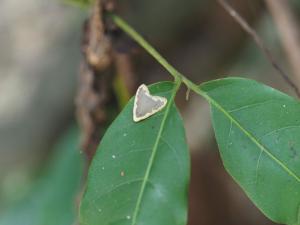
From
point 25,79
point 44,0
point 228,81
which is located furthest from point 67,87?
point 228,81

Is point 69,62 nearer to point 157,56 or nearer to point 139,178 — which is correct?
point 157,56

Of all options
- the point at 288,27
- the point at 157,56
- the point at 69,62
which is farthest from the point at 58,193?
the point at 69,62

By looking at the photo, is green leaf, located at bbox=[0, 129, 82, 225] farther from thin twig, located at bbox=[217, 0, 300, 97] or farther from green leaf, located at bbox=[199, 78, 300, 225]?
green leaf, located at bbox=[199, 78, 300, 225]

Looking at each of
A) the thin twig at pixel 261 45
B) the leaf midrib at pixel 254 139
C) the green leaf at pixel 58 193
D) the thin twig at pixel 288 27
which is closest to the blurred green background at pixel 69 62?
the green leaf at pixel 58 193

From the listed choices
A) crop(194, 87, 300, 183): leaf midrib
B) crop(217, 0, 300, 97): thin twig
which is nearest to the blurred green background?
crop(217, 0, 300, 97): thin twig

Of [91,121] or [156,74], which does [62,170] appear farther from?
[156,74]

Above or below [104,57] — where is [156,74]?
below
